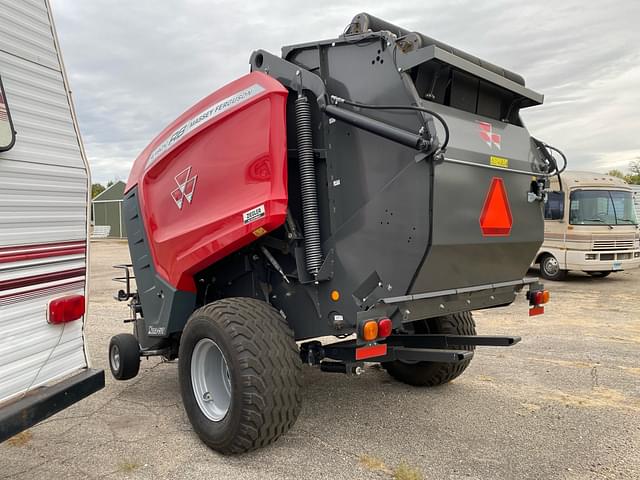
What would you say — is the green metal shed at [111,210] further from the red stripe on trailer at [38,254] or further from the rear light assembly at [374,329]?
the rear light assembly at [374,329]

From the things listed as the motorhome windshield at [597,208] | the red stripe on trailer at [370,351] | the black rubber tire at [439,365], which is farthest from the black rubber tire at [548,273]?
the red stripe on trailer at [370,351]

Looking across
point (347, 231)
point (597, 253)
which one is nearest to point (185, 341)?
point (347, 231)

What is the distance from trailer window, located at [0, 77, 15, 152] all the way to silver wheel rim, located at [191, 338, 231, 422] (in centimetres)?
190

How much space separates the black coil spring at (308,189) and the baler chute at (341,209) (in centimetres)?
1

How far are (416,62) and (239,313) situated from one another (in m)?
2.03

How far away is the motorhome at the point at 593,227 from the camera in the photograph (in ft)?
42.1

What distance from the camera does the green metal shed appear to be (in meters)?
37.1

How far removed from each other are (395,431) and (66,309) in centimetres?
255

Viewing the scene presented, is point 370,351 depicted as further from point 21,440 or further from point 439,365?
point 21,440

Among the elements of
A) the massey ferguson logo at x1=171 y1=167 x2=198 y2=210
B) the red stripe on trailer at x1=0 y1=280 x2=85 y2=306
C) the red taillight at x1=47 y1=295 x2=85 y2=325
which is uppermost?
the massey ferguson logo at x1=171 y1=167 x2=198 y2=210

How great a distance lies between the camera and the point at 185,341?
395 cm

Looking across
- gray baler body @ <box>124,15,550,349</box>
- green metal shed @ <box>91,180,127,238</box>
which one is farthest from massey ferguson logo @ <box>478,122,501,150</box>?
green metal shed @ <box>91,180,127,238</box>

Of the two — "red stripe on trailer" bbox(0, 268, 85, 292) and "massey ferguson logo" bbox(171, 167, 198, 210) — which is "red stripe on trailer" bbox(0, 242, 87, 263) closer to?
"red stripe on trailer" bbox(0, 268, 85, 292)

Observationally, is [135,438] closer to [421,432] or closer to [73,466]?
[73,466]
